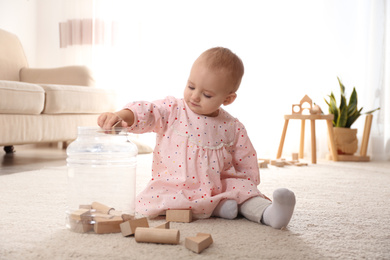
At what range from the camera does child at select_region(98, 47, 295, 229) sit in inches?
48.3

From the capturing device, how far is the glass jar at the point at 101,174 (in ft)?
3.69

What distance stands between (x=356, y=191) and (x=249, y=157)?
690 millimetres

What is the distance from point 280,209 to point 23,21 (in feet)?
12.6

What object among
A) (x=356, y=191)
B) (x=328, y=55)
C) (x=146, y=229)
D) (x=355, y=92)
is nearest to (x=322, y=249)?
(x=146, y=229)

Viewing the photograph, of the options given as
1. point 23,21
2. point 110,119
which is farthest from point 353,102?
point 23,21

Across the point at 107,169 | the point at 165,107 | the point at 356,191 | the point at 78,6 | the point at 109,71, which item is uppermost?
the point at 78,6

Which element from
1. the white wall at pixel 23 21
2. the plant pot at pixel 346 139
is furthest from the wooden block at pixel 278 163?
the white wall at pixel 23 21

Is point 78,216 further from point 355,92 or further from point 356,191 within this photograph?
point 355,92

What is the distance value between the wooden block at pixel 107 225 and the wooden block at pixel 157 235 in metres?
0.11

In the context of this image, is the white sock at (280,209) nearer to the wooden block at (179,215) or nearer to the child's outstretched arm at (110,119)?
the wooden block at (179,215)

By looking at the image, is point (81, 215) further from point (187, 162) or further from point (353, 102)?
point (353, 102)

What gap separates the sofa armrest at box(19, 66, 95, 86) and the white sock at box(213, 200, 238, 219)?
2164 millimetres

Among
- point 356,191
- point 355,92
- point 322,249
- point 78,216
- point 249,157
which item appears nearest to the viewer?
point 322,249

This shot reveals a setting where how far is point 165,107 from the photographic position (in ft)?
4.29
